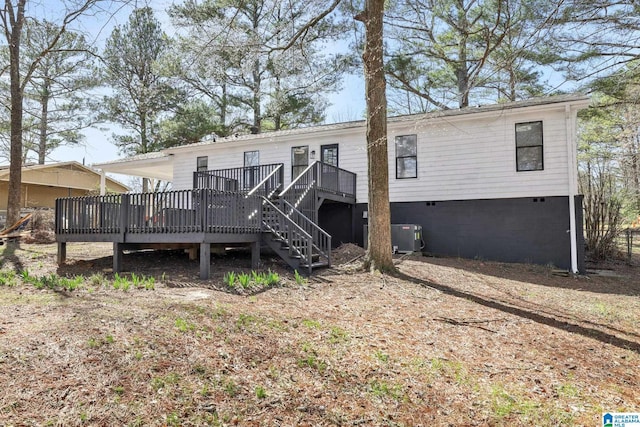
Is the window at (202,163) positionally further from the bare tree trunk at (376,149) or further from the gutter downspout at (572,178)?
the gutter downspout at (572,178)

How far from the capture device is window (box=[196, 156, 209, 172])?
1517 centimetres

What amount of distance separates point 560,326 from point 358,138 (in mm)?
8841

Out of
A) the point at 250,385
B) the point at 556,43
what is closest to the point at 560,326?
the point at 250,385

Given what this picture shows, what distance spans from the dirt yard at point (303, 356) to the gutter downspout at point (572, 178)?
412cm

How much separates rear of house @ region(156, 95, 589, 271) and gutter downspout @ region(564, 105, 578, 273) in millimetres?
26

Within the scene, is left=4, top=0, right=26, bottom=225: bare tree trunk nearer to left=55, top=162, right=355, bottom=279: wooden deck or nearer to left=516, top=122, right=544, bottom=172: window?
left=55, top=162, right=355, bottom=279: wooden deck

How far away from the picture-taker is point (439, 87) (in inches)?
717

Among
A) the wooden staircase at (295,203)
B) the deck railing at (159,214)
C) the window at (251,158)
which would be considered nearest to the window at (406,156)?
the wooden staircase at (295,203)

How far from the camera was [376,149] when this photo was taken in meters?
7.72

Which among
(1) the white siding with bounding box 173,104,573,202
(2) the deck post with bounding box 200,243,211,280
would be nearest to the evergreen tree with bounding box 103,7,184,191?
(1) the white siding with bounding box 173,104,573,202

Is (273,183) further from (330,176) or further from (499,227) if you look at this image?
(499,227)

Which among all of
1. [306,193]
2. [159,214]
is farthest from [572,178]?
[159,214]

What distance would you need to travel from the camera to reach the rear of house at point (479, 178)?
34.1 ft

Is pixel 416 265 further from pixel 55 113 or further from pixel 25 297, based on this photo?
pixel 55 113
